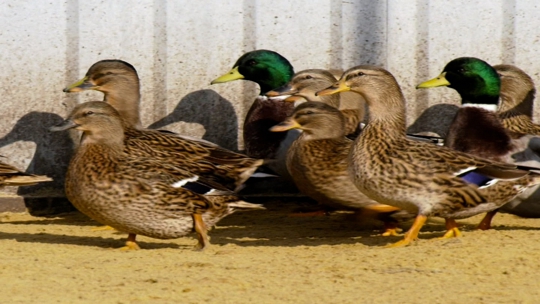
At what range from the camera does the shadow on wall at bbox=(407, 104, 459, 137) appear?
29.3 ft

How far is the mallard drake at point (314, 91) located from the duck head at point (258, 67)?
136 millimetres

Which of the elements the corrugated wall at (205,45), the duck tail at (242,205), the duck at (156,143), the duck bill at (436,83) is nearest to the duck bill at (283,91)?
the corrugated wall at (205,45)

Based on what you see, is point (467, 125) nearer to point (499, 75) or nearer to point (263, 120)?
point (499, 75)

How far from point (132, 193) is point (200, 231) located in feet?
1.50

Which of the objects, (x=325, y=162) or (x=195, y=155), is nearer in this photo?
(x=325, y=162)

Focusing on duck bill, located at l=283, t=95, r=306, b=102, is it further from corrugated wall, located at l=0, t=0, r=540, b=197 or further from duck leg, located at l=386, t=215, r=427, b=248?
duck leg, located at l=386, t=215, r=427, b=248

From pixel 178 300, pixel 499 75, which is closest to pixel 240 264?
pixel 178 300

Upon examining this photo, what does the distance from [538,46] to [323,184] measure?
2.23 meters

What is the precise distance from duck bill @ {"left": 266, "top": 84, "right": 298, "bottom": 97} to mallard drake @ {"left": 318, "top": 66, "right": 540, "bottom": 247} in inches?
63.9

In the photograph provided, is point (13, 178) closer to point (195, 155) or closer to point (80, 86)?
point (80, 86)

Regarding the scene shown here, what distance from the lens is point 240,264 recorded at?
5.99 m

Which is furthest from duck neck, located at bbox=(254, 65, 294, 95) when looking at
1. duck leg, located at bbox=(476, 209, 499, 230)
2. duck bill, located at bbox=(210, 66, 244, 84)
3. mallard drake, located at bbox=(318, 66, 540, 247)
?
duck leg, located at bbox=(476, 209, 499, 230)

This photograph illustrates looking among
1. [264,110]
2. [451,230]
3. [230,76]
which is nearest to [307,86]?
[264,110]

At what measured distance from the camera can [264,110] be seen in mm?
8953
